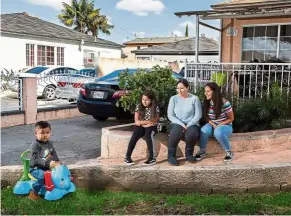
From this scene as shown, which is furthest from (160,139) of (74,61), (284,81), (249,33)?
(74,61)

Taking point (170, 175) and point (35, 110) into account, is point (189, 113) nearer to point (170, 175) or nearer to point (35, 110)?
point (170, 175)

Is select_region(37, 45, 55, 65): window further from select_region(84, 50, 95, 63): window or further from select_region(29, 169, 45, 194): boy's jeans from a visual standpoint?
select_region(29, 169, 45, 194): boy's jeans

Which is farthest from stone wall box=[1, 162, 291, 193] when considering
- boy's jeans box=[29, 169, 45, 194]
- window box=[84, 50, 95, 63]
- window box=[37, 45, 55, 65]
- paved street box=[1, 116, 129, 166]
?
window box=[84, 50, 95, 63]

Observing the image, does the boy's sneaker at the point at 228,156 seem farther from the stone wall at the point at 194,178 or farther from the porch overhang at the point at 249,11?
the porch overhang at the point at 249,11

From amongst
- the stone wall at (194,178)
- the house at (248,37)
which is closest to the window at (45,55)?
Answer: the house at (248,37)

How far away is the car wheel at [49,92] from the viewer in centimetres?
1296

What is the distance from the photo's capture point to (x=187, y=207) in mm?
4125

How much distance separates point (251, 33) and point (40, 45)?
13.9 metres

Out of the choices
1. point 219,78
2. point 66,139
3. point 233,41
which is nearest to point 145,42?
point 233,41

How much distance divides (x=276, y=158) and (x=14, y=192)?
3.40 m

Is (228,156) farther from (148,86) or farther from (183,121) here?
(148,86)

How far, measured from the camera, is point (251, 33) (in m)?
11.2

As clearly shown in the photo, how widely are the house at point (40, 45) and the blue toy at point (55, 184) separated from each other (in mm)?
16093

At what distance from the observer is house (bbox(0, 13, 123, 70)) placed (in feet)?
64.7
